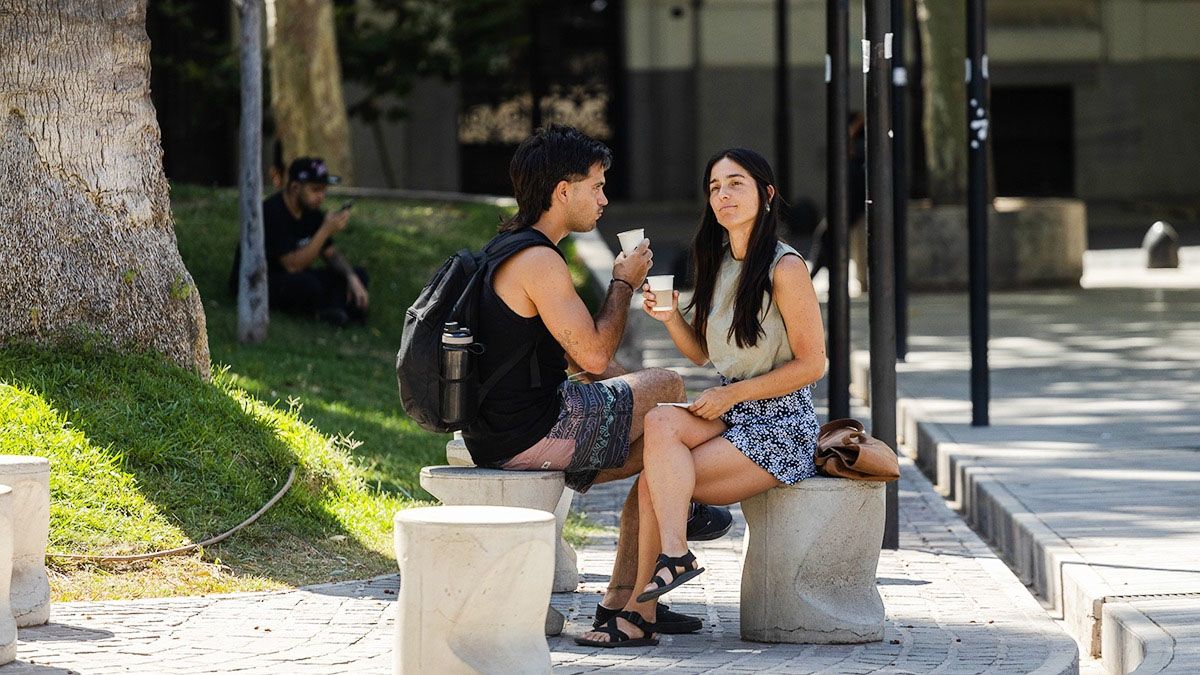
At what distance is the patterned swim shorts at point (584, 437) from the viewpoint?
236 inches

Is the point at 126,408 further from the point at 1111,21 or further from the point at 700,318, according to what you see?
the point at 1111,21

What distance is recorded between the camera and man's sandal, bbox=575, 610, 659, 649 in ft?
19.1

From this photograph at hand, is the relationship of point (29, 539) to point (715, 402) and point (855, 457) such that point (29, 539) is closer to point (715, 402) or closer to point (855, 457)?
point (715, 402)

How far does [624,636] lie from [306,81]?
515 inches

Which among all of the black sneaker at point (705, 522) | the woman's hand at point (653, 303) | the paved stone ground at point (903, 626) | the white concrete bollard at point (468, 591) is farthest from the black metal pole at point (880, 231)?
the white concrete bollard at point (468, 591)

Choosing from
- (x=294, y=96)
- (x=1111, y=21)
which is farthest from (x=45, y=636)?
(x=1111, y=21)

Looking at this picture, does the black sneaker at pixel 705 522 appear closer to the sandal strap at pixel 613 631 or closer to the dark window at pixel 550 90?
the sandal strap at pixel 613 631

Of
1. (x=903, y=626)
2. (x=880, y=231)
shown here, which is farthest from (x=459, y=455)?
(x=880, y=231)

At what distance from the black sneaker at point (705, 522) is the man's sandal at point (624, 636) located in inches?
18.1

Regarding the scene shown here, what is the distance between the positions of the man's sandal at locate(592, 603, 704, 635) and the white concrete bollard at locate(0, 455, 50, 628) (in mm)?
1709

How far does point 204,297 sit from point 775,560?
301 inches

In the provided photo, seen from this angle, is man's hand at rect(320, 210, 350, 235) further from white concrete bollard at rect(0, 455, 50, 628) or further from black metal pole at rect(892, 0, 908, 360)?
white concrete bollard at rect(0, 455, 50, 628)

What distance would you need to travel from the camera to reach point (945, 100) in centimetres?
2198

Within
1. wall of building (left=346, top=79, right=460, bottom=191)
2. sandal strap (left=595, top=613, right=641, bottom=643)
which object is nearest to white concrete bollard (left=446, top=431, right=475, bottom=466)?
sandal strap (left=595, top=613, right=641, bottom=643)
